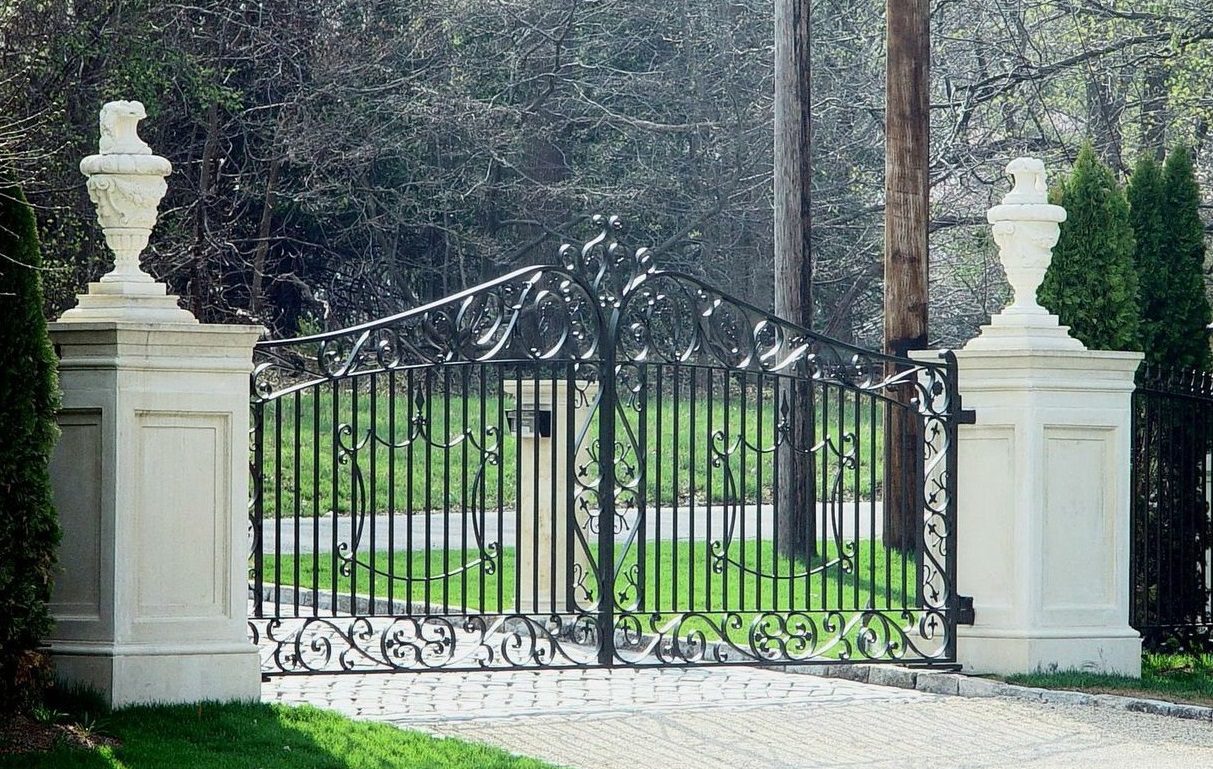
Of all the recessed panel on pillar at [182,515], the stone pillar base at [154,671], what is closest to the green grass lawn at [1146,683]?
the stone pillar base at [154,671]

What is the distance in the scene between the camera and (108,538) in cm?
715

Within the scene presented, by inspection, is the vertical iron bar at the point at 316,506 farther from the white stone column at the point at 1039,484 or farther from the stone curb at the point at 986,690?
the white stone column at the point at 1039,484

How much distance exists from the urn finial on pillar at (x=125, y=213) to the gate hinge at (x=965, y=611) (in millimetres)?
4255

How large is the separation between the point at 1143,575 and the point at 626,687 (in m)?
3.35

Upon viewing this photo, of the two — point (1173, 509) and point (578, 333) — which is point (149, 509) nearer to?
point (578, 333)

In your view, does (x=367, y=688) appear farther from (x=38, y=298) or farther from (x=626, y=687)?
(x=38, y=298)

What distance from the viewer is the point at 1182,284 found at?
416 inches

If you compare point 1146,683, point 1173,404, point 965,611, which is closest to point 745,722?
point 965,611

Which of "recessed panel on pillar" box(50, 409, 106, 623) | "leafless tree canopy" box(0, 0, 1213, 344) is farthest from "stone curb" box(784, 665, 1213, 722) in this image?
"leafless tree canopy" box(0, 0, 1213, 344)

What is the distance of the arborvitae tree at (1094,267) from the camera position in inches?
392

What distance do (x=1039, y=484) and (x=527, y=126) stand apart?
50.6ft

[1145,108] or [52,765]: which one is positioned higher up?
[1145,108]

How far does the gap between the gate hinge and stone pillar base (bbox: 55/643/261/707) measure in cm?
379

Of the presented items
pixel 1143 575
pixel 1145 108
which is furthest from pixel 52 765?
pixel 1145 108
